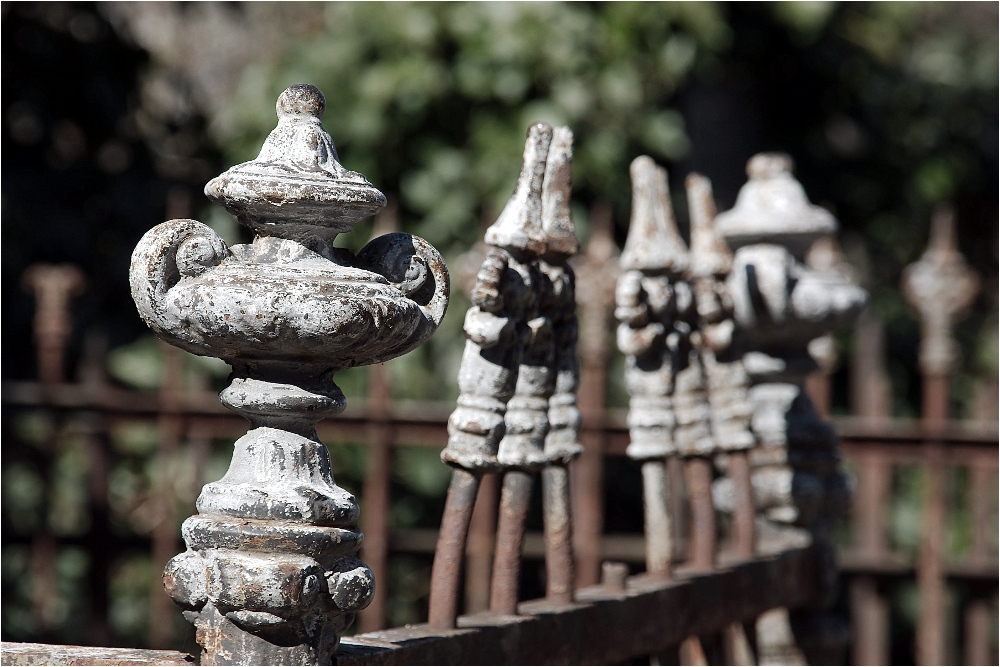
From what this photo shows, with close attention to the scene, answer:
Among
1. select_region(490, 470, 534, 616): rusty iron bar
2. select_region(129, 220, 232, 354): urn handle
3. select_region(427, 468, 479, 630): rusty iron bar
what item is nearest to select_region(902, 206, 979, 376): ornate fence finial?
select_region(490, 470, 534, 616): rusty iron bar

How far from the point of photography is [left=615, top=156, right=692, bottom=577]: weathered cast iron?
7.79 feet

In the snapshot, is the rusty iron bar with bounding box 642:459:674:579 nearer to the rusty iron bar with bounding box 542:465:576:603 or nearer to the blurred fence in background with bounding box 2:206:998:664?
the rusty iron bar with bounding box 542:465:576:603

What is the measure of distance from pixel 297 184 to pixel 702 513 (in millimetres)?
1391

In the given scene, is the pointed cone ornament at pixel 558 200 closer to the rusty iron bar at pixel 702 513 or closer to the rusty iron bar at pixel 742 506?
the rusty iron bar at pixel 702 513

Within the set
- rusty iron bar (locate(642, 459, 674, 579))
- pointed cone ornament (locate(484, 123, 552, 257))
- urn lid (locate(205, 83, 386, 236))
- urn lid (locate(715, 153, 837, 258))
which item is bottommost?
rusty iron bar (locate(642, 459, 674, 579))

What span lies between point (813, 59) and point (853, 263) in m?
1.54

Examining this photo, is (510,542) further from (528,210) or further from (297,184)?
(297,184)

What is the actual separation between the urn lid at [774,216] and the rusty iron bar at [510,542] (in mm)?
1254

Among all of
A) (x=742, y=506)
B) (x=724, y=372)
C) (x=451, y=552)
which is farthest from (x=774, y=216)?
(x=451, y=552)

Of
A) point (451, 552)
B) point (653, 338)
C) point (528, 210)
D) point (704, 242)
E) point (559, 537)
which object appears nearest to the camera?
point (451, 552)

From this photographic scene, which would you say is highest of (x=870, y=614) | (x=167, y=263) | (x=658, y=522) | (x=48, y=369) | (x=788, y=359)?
(x=48, y=369)

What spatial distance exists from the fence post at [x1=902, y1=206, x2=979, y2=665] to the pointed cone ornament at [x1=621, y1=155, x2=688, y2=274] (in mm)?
2642

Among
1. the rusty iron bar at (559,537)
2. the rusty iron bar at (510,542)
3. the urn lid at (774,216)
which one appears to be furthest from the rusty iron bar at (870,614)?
the rusty iron bar at (510,542)

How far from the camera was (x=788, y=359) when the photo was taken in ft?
10.5
